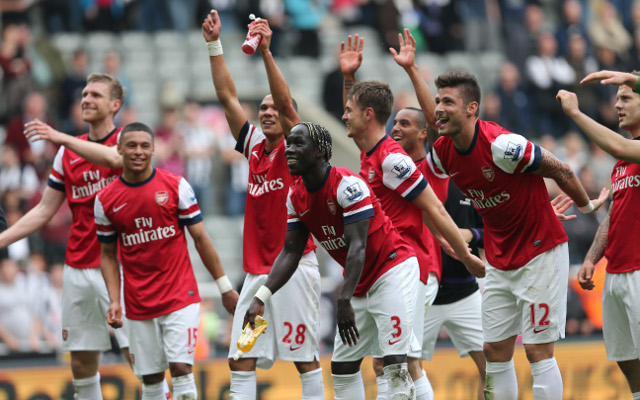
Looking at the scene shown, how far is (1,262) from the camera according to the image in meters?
12.7

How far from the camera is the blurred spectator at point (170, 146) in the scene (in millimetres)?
15492

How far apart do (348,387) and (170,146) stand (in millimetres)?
8994

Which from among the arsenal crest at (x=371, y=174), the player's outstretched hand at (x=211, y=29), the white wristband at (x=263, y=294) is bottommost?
the white wristband at (x=263, y=294)

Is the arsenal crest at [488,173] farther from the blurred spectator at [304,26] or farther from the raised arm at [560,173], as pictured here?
the blurred spectator at [304,26]

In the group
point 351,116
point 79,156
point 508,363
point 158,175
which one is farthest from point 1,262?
point 508,363

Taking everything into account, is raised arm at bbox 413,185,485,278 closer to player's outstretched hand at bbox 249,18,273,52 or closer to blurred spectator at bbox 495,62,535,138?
player's outstretched hand at bbox 249,18,273,52

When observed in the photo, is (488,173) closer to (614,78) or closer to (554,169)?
(554,169)

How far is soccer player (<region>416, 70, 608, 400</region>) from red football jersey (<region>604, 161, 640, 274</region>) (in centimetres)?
30

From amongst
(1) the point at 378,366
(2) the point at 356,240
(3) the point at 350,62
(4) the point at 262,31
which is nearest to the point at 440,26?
(3) the point at 350,62

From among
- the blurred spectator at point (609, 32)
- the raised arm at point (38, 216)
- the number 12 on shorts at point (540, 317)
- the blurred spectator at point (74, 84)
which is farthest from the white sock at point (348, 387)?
the blurred spectator at point (609, 32)

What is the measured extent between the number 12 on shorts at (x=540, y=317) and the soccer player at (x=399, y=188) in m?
0.60

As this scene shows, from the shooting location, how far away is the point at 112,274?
8438 millimetres

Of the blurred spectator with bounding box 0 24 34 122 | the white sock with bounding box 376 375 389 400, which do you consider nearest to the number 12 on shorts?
the white sock with bounding box 376 375 389 400

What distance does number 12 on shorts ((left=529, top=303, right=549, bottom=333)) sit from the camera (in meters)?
7.42
